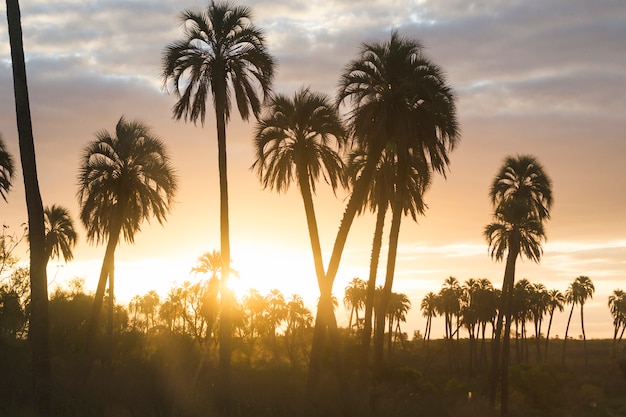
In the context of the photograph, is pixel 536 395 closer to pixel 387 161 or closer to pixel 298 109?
pixel 387 161

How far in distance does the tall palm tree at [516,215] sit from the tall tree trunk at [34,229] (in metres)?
42.8

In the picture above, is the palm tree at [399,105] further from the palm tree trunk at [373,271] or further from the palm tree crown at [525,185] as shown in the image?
the palm tree crown at [525,185]

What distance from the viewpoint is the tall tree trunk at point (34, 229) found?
73.0ft

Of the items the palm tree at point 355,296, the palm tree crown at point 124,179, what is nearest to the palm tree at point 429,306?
the palm tree at point 355,296

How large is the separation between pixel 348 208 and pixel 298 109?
537 cm

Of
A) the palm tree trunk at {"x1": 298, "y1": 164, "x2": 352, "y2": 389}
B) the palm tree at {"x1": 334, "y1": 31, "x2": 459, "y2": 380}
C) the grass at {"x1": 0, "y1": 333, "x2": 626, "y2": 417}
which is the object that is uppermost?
the palm tree at {"x1": 334, "y1": 31, "x2": 459, "y2": 380}

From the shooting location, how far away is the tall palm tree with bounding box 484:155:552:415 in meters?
60.5

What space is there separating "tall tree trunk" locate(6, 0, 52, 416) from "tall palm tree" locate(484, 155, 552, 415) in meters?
42.8

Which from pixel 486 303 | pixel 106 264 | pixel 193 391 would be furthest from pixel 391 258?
pixel 486 303

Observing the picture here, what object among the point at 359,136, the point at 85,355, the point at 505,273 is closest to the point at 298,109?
the point at 359,136

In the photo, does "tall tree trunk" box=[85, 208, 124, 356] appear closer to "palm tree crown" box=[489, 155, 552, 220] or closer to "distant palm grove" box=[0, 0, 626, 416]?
"distant palm grove" box=[0, 0, 626, 416]

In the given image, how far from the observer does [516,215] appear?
197 ft

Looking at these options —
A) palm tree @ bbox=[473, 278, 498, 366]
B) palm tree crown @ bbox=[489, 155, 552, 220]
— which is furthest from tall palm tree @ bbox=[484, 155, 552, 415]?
palm tree @ bbox=[473, 278, 498, 366]

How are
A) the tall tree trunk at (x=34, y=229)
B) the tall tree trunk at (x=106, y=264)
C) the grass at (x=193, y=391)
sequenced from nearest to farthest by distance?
the tall tree trunk at (x=34, y=229) < the grass at (x=193, y=391) < the tall tree trunk at (x=106, y=264)
